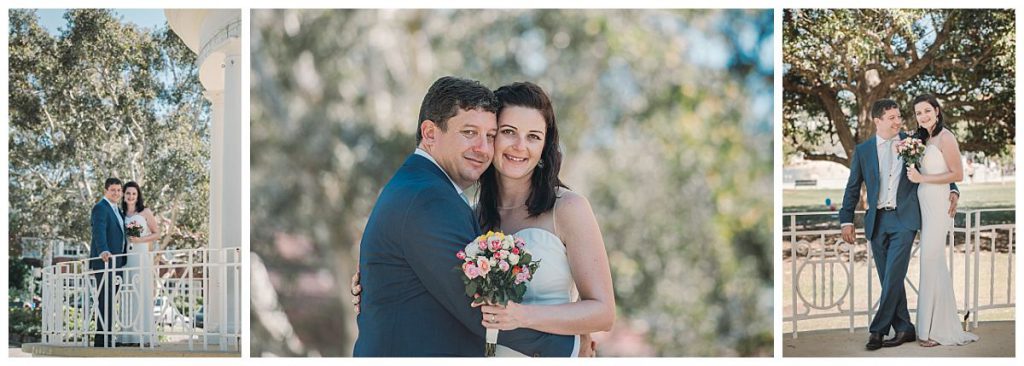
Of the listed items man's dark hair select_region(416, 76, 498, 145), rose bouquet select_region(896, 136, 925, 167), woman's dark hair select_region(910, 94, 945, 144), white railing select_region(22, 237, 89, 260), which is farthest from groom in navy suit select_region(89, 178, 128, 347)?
woman's dark hair select_region(910, 94, 945, 144)

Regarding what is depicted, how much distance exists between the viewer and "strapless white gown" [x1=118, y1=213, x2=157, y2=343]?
634cm

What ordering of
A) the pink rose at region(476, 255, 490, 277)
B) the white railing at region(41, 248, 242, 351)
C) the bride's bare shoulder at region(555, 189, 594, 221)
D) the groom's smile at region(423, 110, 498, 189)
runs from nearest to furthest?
1. the pink rose at region(476, 255, 490, 277)
2. the groom's smile at region(423, 110, 498, 189)
3. the bride's bare shoulder at region(555, 189, 594, 221)
4. the white railing at region(41, 248, 242, 351)

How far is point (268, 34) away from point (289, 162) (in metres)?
0.75

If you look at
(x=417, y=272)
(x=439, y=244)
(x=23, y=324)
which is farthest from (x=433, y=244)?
(x=23, y=324)

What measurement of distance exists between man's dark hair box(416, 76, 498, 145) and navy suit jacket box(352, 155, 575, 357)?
0.29m

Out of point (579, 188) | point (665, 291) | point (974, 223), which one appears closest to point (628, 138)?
point (579, 188)

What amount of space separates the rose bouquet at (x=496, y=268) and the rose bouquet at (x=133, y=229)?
3.12 meters

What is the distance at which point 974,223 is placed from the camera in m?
5.73

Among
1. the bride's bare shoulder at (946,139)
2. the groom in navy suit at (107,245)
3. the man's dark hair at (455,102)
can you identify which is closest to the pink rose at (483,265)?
Result: the man's dark hair at (455,102)

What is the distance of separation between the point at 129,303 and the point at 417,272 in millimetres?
2851

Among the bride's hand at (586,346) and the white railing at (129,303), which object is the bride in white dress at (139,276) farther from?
the bride's hand at (586,346)

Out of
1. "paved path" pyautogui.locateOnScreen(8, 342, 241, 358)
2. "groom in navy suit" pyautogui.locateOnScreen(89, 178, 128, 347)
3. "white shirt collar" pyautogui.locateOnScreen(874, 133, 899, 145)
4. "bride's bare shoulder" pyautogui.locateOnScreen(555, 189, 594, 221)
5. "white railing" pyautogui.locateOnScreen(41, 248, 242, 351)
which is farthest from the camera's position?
"groom in navy suit" pyautogui.locateOnScreen(89, 178, 128, 347)

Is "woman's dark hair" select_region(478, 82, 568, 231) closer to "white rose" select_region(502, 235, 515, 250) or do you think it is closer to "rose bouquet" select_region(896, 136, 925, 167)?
"white rose" select_region(502, 235, 515, 250)

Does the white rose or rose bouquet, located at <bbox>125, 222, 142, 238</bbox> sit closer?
the white rose
